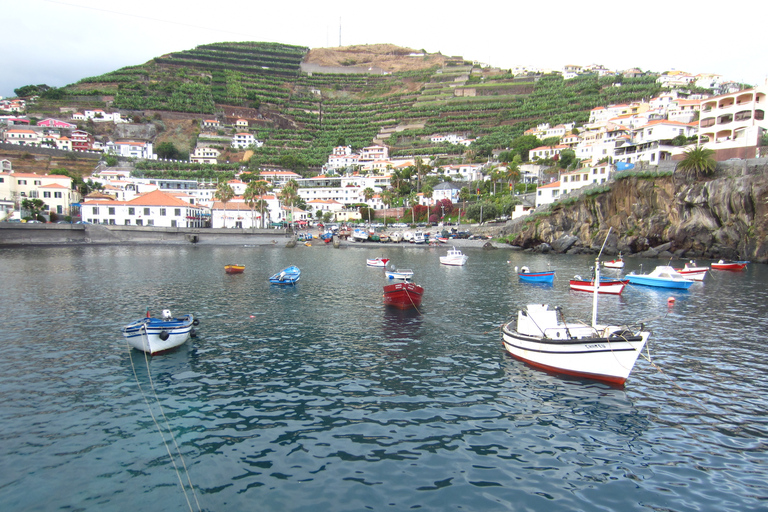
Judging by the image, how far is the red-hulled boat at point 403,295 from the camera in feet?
103

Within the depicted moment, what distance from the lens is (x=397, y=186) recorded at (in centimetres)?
14050

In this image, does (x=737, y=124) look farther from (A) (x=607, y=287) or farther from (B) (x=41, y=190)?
(B) (x=41, y=190)

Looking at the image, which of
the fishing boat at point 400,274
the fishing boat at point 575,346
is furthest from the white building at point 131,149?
the fishing boat at point 575,346

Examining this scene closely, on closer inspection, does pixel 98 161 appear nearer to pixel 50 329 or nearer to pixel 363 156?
pixel 363 156

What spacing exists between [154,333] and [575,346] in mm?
18997

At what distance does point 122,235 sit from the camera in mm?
93500

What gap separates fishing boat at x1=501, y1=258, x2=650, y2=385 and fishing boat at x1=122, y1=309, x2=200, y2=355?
1623cm

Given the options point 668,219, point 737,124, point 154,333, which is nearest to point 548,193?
point 668,219

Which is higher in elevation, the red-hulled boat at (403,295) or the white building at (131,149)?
the white building at (131,149)

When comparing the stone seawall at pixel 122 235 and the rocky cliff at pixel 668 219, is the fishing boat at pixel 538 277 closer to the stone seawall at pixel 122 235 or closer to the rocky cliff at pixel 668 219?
the rocky cliff at pixel 668 219

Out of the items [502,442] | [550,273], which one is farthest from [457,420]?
[550,273]

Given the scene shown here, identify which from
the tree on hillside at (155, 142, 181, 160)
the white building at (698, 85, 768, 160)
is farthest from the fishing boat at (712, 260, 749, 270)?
the tree on hillside at (155, 142, 181, 160)

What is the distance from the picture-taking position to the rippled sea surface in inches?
418

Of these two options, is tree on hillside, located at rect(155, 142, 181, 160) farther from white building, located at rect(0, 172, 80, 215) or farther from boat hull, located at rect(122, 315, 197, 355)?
boat hull, located at rect(122, 315, 197, 355)
